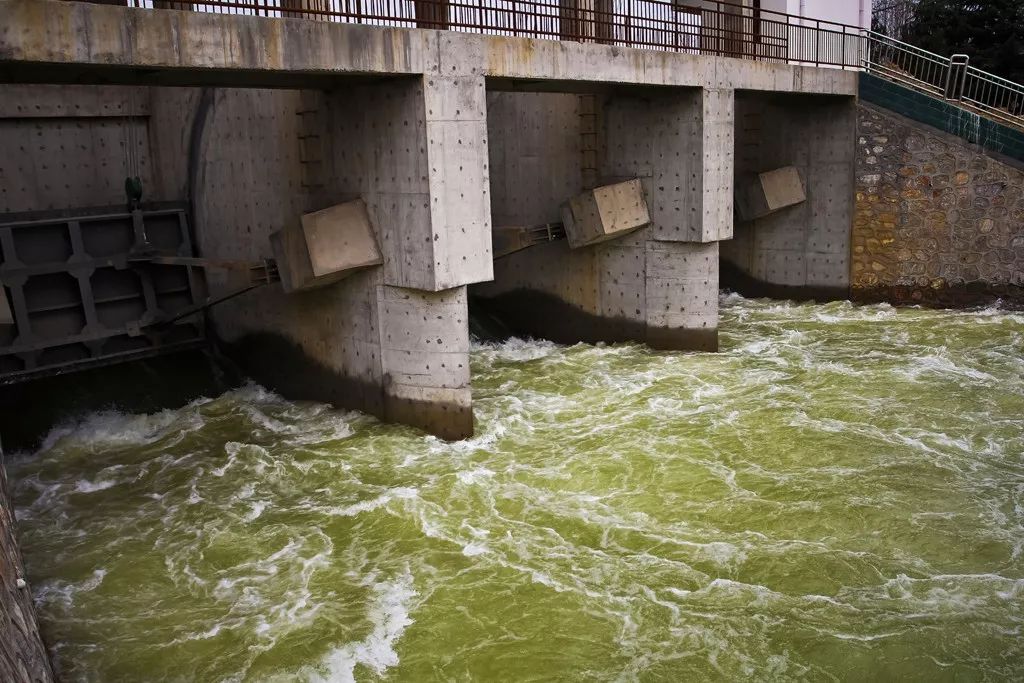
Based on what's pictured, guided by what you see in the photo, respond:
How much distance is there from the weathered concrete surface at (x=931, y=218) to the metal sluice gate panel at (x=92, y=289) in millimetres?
13175

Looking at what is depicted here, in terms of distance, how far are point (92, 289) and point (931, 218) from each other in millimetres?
15413

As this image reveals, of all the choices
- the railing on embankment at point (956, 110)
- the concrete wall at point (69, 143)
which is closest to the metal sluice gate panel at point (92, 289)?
the concrete wall at point (69, 143)

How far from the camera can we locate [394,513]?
996cm

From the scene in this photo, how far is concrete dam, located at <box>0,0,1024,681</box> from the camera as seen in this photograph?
7988 millimetres

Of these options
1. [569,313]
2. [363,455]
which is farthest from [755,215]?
[363,455]

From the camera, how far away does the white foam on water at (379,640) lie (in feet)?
23.5

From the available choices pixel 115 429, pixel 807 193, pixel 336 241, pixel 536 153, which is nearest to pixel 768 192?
pixel 807 193

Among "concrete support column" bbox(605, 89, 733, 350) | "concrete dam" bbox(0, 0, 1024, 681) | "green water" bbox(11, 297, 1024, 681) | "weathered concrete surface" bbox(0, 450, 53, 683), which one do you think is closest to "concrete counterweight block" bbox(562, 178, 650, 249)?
"concrete dam" bbox(0, 0, 1024, 681)

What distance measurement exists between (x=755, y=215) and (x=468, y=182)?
10.1 m

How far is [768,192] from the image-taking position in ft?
64.8

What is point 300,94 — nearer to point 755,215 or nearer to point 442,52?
point 442,52

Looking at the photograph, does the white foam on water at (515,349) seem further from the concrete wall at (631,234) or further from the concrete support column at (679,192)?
the concrete support column at (679,192)

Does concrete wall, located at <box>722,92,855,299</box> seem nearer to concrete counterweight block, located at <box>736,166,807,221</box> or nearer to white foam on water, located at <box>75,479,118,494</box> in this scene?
concrete counterweight block, located at <box>736,166,807,221</box>

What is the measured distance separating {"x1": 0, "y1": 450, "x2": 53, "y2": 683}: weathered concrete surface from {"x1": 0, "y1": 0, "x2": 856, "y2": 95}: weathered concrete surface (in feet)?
13.0
